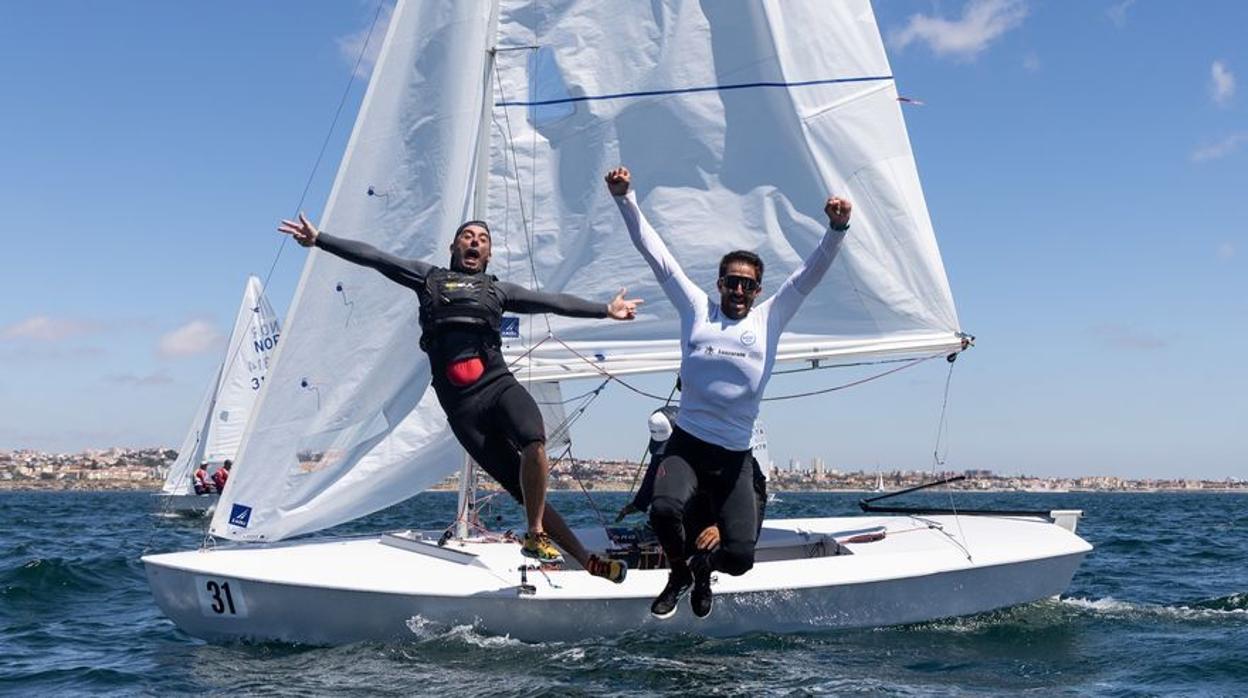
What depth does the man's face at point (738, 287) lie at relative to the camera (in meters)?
6.59

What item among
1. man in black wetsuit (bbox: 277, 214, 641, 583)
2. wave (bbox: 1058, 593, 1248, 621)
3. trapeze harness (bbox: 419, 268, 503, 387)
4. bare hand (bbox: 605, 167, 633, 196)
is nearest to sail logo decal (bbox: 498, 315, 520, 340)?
man in black wetsuit (bbox: 277, 214, 641, 583)

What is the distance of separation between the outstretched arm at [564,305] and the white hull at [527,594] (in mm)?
1869

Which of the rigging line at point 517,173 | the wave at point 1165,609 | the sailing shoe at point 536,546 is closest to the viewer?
the sailing shoe at point 536,546

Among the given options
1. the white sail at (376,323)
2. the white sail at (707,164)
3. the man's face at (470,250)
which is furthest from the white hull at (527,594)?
the man's face at (470,250)

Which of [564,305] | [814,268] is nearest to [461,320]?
[564,305]

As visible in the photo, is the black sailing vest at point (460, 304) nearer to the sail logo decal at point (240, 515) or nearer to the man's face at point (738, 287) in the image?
the man's face at point (738, 287)

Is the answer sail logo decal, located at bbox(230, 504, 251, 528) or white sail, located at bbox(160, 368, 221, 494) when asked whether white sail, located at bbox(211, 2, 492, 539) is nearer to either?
sail logo decal, located at bbox(230, 504, 251, 528)

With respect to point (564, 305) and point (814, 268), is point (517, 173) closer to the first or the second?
point (564, 305)

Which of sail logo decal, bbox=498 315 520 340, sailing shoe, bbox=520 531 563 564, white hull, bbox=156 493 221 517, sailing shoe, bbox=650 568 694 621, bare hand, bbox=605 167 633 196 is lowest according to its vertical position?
sailing shoe, bbox=650 568 694 621

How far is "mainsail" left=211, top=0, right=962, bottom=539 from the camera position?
9.62 metres

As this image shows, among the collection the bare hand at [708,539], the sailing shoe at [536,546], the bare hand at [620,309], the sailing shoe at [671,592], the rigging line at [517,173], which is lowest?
the sailing shoe at [671,592]

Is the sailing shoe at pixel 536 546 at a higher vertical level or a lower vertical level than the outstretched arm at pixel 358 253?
lower

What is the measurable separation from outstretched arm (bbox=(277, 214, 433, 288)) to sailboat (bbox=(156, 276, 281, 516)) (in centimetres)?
2488

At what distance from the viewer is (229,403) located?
35406 mm
